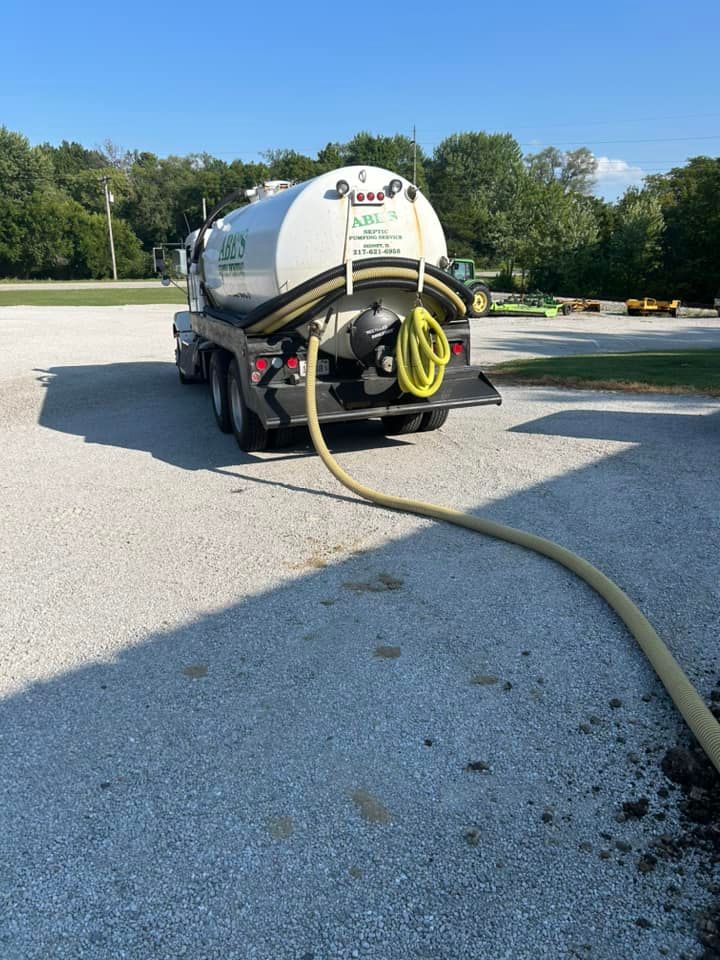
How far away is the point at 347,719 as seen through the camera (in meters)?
3.58

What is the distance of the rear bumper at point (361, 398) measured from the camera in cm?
736

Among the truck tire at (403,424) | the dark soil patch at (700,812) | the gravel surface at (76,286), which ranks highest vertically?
the gravel surface at (76,286)

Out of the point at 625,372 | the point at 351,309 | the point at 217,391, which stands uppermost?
the point at 351,309

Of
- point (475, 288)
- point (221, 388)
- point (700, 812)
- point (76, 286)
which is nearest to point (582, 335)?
point (475, 288)

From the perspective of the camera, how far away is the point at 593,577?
482 cm

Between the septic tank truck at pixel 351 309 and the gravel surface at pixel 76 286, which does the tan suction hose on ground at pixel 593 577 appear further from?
the gravel surface at pixel 76 286

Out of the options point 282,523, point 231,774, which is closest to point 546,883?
point 231,774

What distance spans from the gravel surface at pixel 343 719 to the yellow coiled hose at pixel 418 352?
0.93 meters

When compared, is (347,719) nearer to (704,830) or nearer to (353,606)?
(353,606)

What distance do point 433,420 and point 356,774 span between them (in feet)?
20.2

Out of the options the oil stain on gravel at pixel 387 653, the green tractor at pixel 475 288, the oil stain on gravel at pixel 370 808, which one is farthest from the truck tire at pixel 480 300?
the oil stain on gravel at pixel 370 808

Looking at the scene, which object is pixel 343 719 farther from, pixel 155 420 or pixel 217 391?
pixel 155 420

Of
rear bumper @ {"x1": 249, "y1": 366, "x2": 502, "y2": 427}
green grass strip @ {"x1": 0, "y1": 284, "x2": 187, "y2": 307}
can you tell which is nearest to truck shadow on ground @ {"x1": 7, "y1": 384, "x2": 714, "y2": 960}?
rear bumper @ {"x1": 249, "y1": 366, "x2": 502, "y2": 427}

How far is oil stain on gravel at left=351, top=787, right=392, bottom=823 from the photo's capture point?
9.61 ft
